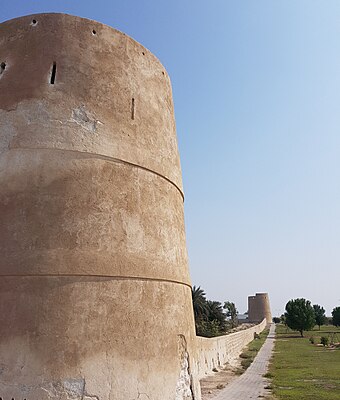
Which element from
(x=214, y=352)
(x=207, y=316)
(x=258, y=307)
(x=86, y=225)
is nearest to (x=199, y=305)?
(x=207, y=316)

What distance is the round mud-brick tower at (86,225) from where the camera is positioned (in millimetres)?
4652

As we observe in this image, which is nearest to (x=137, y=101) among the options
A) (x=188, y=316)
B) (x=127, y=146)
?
(x=127, y=146)

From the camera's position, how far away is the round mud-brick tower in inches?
183

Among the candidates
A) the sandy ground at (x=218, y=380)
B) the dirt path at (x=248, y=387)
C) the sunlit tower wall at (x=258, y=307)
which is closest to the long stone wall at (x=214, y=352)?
the sandy ground at (x=218, y=380)

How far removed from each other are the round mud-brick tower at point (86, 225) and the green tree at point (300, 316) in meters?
38.7

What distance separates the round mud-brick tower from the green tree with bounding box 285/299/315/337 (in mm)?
38737

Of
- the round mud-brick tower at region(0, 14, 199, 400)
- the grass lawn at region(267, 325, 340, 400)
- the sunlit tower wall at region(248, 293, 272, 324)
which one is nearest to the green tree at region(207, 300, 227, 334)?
the grass lawn at region(267, 325, 340, 400)

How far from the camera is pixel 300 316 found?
136ft

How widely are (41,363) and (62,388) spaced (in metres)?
0.38

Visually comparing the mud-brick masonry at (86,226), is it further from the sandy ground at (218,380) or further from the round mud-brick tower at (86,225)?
the sandy ground at (218,380)

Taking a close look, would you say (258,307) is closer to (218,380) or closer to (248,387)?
(218,380)

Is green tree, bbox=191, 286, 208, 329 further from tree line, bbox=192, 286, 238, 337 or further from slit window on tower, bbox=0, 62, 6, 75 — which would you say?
slit window on tower, bbox=0, 62, 6, 75

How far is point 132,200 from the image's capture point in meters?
5.73

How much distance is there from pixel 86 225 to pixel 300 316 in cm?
4108
